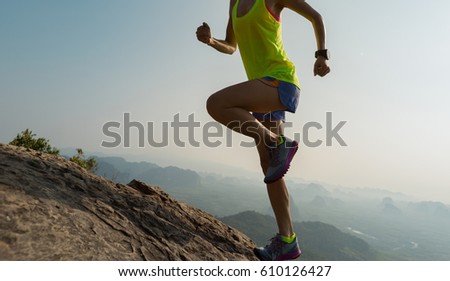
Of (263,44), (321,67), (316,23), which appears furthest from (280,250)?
(316,23)

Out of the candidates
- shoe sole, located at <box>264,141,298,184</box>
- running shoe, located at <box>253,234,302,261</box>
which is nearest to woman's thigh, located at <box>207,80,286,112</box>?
shoe sole, located at <box>264,141,298,184</box>

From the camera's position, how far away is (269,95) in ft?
11.0

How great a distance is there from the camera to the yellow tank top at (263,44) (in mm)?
3542

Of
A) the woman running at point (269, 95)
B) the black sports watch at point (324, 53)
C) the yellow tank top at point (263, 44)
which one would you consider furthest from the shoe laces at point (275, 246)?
the black sports watch at point (324, 53)

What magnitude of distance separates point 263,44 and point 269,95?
701 millimetres

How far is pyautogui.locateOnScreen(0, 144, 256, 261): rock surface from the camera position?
2264 mm

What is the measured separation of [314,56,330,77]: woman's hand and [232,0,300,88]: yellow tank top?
27cm

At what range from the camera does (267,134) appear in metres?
3.27

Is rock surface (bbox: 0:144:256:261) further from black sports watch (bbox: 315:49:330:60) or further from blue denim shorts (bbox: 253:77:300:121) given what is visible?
black sports watch (bbox: 315:49:330:60)

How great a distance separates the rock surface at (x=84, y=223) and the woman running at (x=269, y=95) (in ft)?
3.20

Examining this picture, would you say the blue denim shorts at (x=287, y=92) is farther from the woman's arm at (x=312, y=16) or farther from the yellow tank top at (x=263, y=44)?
the woman's arm at (x=312, y=16)

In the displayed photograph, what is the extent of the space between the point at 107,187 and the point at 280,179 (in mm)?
2329

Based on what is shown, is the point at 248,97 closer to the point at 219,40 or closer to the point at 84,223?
the point at 219,40
